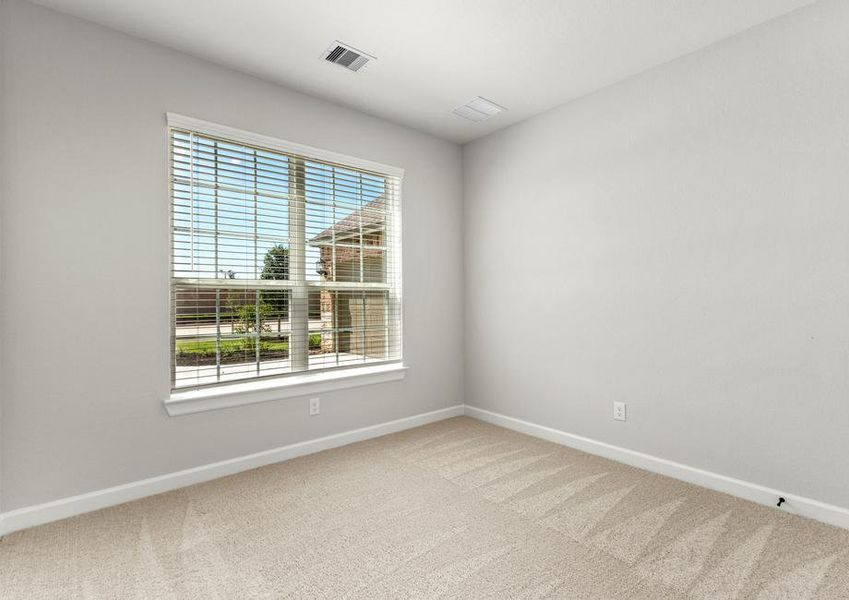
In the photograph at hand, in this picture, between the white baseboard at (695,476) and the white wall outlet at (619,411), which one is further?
the white wall outlet at (619,411)

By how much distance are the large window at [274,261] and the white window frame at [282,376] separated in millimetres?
18

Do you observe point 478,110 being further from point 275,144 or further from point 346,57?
point 275,144

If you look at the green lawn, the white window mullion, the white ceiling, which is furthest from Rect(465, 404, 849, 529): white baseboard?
the white ceiling

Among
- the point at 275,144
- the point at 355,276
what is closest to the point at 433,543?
the point at 355,276

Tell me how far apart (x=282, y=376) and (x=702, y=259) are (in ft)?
9.26

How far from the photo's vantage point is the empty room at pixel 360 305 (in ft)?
6.44

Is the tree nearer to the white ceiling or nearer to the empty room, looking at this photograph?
the empty room

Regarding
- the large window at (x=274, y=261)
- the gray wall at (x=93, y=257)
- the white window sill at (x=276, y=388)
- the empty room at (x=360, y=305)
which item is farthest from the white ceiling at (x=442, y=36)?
the white window sill at (x=276, y=388)

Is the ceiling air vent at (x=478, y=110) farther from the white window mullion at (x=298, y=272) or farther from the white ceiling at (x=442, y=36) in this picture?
the white window mullion at (x=298, y=272)

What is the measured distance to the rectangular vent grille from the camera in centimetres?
254

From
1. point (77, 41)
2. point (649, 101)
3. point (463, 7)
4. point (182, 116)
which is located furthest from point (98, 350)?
point (649, 101)

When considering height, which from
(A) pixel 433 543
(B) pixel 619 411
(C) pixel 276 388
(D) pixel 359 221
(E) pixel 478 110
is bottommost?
(A) pixel 433 543

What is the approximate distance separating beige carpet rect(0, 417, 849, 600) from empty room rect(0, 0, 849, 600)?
0.02m

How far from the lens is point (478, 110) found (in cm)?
338
